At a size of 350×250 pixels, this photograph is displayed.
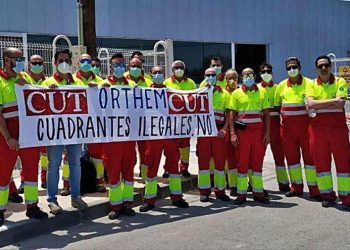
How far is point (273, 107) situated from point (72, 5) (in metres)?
15.0

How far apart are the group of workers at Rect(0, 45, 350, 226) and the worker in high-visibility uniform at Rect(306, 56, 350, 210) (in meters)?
0.01

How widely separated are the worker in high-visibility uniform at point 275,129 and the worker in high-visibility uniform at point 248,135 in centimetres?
49

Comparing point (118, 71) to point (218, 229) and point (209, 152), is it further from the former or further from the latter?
point (218, 229)

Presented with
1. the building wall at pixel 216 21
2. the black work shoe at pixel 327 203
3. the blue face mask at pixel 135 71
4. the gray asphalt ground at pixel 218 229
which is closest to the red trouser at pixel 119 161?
the gray asphalt ground at pixel 218 229

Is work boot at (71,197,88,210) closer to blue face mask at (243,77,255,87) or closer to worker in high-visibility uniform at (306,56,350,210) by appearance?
blue face mask at (243,77,255,87)

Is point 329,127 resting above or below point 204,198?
above

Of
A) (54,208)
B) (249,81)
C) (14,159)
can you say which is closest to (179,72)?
(249,81)

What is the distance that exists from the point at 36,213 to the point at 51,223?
9.8 inches

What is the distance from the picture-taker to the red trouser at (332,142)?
754 centimetres

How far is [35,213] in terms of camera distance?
6766 mm

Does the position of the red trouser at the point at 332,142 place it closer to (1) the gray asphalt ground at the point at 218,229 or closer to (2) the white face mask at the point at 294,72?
(1) the gray asphalt ground at the point at 218,229

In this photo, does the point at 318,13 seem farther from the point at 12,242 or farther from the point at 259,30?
the point at 12,242

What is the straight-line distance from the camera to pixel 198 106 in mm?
8258

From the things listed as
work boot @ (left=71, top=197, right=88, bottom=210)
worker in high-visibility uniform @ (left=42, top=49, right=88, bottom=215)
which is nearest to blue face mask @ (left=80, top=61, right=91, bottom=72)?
worker in high-visibility uniform @ (left=42, top=49, right=88, bottom=215)
